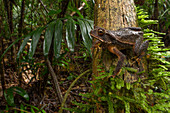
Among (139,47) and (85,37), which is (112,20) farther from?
(85,37)

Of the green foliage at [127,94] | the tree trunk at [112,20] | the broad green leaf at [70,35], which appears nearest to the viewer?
the green foliage at [127,94]

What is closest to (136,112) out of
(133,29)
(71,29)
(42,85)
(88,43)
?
(133,29)

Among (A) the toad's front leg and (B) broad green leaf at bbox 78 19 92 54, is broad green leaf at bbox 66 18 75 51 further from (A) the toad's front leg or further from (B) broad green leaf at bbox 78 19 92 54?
(A) the toad's front leg

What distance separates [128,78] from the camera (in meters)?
1.20

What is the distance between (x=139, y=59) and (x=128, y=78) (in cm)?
25

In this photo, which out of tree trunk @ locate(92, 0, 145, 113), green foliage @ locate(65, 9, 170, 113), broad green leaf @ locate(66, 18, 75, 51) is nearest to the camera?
green foliage @ locate(65, 9, 170, 113)

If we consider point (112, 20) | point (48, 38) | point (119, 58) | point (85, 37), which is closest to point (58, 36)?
point (48, 38)

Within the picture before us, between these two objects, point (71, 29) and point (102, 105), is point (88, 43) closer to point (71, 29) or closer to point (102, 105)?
point (71, 29)

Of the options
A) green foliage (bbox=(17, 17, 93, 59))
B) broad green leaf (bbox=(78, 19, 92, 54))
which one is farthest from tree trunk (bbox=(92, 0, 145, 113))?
green foliage (bbox=(17, 17, 93, 59))

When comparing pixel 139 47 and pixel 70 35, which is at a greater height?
pixel 70 35

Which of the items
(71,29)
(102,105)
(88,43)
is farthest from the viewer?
(71,29)

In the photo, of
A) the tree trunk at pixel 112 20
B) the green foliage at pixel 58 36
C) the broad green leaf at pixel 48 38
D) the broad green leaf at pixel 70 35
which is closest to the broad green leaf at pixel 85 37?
the green foliage at pixel 58 36

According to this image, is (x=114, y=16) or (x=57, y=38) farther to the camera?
(x=57, y=38)

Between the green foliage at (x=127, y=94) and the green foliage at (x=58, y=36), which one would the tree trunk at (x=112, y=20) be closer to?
the green foliage at (x=127, y=94)
